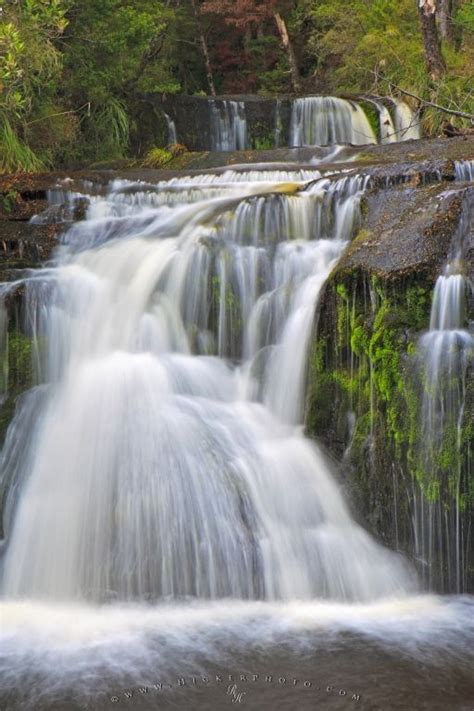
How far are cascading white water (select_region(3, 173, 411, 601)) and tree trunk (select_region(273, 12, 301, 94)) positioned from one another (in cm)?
1415

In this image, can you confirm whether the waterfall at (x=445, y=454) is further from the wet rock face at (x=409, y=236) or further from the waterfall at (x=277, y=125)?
the waterfall at (x=277, y=125)

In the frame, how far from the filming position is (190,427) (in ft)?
20.8

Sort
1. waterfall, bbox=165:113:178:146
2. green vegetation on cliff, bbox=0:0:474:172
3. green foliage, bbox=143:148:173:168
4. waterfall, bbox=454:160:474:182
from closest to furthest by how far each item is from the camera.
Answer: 1. waterfall, bbox=454:160:474:182
2. green vegetation on cliff, bbox=0:0:474:172
3. green foliage, bbox=143:148:173:168
4. waterfall, bbox=165:113:178:146

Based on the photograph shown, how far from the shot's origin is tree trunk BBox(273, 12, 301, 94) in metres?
21.5

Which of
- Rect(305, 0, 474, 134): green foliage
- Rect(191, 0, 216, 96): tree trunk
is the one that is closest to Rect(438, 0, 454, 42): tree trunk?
Rect(305, 0, 474, 134): green foliage

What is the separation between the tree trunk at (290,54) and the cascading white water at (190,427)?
557 inches

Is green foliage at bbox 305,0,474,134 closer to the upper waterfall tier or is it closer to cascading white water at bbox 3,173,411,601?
the upper waterfall tier

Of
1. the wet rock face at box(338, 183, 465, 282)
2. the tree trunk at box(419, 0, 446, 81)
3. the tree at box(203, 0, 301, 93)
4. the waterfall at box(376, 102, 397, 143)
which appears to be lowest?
the wet rock face at box(338, 183, 465, 282)

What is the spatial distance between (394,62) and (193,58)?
8833 mm

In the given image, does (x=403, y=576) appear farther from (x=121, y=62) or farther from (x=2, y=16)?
(x=121, y=62)

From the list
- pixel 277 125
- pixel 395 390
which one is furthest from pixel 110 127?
pixel 395 390

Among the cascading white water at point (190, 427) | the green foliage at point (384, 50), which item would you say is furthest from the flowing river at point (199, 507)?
the green foliage at point (384, 50)

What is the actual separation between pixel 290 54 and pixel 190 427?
17.7 metres

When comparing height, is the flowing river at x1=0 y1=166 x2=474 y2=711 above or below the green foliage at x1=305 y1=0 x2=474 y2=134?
below
